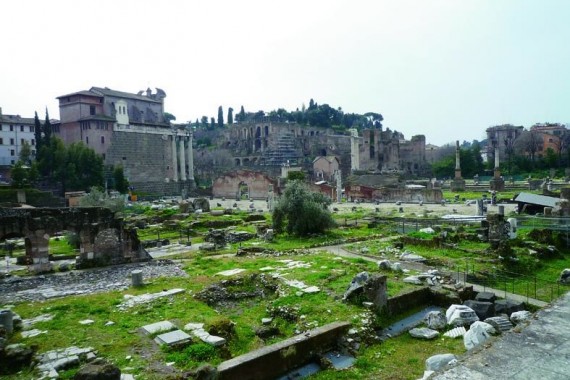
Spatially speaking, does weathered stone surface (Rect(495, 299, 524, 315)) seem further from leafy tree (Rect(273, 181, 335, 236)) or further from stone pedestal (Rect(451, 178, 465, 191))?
stone pedestal (Rect(451, 178, 465, 191))

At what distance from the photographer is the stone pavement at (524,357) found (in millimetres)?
5703

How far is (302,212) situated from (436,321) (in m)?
Result: 15.0

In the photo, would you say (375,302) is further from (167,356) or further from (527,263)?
(527,263)

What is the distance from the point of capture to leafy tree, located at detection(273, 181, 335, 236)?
25.3m

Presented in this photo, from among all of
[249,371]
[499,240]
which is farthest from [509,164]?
[249,371]

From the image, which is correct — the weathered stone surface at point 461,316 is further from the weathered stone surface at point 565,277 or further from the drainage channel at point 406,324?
the weathered stone surface at point 565,277

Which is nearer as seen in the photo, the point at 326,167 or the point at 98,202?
the point at 98,202

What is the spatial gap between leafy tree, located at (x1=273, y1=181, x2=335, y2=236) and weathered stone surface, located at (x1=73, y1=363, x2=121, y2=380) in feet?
61.5

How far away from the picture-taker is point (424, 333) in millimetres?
10297

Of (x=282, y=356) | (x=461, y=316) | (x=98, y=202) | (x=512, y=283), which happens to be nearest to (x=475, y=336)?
(x=461, y=316)

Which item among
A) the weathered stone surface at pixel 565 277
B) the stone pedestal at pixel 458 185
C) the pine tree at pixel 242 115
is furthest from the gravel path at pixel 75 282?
the pine tree at pixel 242 115

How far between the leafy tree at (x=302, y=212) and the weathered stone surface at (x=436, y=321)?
47.3 feet

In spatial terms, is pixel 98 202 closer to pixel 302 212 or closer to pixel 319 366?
pixel 302 212

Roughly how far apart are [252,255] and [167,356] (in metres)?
11.7
